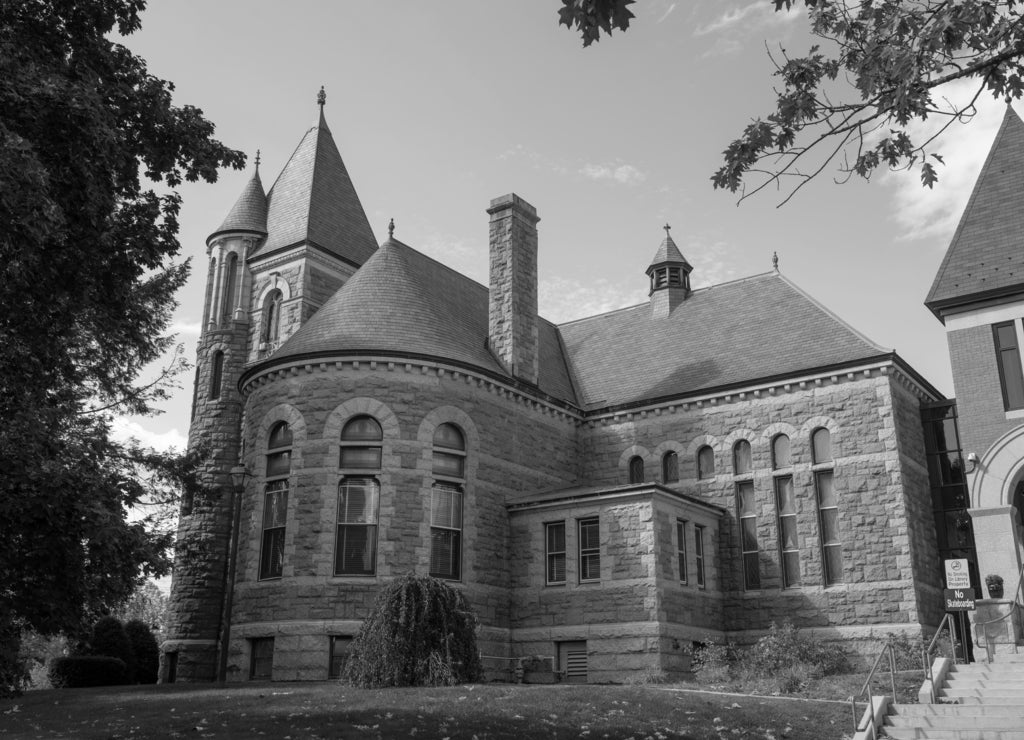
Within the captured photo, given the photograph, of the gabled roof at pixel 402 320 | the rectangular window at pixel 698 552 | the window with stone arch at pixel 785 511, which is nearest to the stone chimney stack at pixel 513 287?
the gabled roof at pixel 402 320

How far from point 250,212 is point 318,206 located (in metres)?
2.49

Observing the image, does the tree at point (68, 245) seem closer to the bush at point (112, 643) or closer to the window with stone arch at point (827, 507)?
the window with stone arch at point (827, 507)

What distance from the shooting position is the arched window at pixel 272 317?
30.4 m

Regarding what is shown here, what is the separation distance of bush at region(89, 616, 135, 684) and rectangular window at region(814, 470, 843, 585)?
2027 cm

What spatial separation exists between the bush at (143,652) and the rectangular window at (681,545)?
17.2m

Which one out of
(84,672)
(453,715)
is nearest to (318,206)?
(84,672)

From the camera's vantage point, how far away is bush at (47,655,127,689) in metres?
27.9

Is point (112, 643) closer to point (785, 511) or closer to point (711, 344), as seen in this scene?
point (711, 344)

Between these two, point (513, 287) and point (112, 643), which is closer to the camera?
point (513, 287)

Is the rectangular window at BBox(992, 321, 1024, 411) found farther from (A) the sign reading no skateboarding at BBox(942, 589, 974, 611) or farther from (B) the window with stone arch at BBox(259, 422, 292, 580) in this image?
(B) the window with stone arch at BBox(259, 422, 292, 580)

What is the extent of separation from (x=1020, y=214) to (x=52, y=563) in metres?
21.1

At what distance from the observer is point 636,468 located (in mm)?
27312

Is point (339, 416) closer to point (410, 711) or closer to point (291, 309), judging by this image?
point (291, 309)

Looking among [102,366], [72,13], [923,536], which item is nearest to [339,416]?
[102,366]
